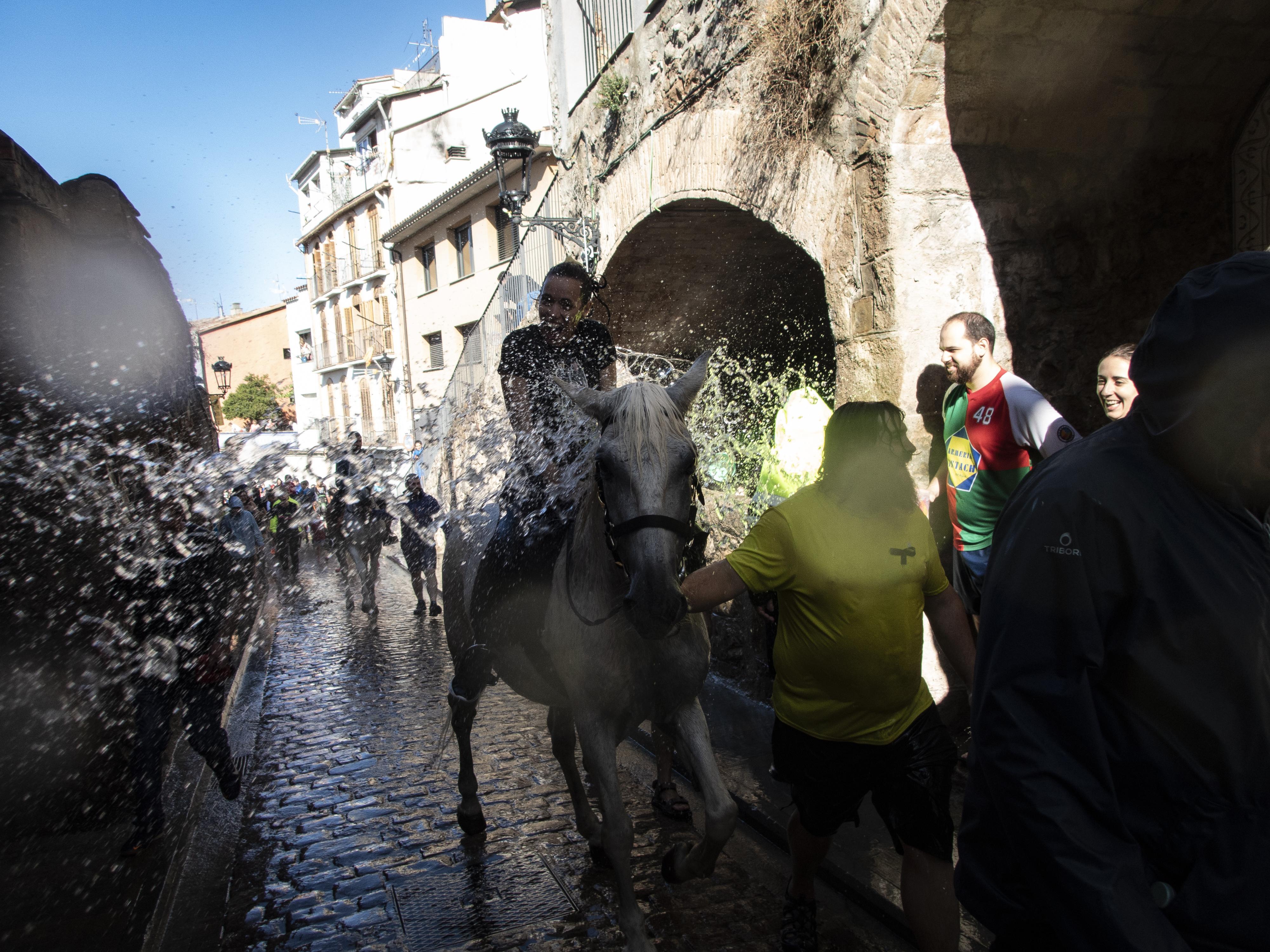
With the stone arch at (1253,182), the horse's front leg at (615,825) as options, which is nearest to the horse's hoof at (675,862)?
the horse's front leg at (615,825)

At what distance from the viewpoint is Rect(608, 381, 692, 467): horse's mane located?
257 centimetres

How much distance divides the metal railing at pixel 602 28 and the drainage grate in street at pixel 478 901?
7.19 m

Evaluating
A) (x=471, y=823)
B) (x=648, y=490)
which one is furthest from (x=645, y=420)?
(x=471, y=823)

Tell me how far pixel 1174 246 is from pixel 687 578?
162 inches

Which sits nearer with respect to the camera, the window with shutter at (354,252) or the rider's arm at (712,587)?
the rider's arm at (712,587)

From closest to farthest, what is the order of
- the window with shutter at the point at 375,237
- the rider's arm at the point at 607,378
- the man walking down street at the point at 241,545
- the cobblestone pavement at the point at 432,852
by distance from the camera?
the cobblestone pavement at the point at 432,852, the rider's arm at the point at 607,378, the man walking down street at the point at 241,545, the window with shutter at the point at 375,237

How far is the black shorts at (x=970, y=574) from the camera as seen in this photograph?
3.78 meters

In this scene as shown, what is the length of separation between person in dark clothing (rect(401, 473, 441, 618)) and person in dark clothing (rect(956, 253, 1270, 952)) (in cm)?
823

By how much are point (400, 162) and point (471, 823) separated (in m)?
29.1

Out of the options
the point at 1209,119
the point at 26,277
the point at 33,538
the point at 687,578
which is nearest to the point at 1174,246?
the point at 1209,119

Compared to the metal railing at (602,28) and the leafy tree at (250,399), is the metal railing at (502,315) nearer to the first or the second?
the metal railing at (602,28)

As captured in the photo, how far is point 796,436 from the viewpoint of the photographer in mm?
4781

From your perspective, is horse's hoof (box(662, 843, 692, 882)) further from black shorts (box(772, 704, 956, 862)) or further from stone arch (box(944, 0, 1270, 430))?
stone arch (box(944, 0, 1270, 430))

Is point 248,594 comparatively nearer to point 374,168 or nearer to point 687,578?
point 687,578
